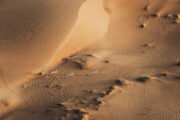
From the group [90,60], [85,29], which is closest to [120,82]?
[90,60]

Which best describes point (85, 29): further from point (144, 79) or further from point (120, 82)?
point (144, 79)

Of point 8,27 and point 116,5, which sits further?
point 116,5

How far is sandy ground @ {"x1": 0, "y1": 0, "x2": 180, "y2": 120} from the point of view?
2.75m

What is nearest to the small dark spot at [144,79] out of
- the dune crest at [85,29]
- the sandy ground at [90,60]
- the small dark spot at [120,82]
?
the sandy ground at [90,60]

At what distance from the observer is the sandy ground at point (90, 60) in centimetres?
275

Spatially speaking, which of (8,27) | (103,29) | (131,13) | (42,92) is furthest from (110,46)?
(8,27)

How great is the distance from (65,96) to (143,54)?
142cm

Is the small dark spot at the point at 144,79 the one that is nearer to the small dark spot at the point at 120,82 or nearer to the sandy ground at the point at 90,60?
the sandy ground at the point at 90,60

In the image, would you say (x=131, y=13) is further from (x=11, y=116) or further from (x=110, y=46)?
(x=11, y=116)

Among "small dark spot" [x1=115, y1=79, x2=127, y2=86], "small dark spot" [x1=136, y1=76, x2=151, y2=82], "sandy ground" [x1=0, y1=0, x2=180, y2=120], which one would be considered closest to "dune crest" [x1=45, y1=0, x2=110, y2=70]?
"sandy ground" [x1=0, y1=0, x2=180, y2=120]

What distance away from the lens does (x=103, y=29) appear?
409cm

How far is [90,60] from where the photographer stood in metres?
3.40

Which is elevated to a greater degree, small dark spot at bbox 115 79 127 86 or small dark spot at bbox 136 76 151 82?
small dark spot at bbox 136 76 151 82

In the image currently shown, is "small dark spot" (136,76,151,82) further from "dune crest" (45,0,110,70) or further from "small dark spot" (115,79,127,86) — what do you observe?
"dune crest" (45,0,110,70)
